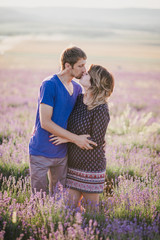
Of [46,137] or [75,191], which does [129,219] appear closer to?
[75,191]

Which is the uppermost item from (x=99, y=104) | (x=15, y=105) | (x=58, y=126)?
(x=99, y=104)

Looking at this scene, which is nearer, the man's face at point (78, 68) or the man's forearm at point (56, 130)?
the man's forearm at point (56, 130)

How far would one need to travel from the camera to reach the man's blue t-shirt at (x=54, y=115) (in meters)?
2.82

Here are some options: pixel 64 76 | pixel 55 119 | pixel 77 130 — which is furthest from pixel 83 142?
pixel 64 76

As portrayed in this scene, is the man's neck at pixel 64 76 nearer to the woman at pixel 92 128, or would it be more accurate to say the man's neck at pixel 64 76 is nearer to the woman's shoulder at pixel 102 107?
the woman at pixel 92 128

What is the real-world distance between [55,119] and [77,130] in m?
0.29

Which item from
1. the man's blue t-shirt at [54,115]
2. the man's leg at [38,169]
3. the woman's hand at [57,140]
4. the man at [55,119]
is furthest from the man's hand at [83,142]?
the man's leg at [38,169]

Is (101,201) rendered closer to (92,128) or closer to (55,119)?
(92,128)

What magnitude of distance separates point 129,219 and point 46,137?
133cm

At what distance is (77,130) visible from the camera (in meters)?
2.97

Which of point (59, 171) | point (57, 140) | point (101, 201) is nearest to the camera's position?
point (57, 140)

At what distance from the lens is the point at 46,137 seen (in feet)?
9.66

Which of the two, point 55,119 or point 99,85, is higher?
point 99,85

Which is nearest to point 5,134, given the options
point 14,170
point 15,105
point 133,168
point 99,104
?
point 14,170
